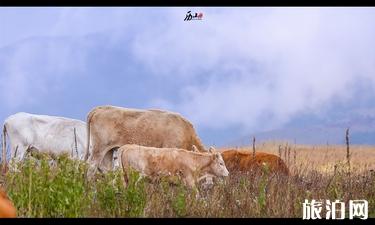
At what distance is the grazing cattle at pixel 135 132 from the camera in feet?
43.6

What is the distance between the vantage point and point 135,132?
44.3 ft

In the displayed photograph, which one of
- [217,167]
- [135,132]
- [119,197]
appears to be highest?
[135,132]

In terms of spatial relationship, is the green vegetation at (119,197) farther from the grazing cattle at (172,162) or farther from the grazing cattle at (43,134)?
the grazing cattle at (43,134)

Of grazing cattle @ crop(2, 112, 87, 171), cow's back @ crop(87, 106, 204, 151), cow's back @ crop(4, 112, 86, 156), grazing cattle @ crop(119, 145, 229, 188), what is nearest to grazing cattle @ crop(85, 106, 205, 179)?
cow's back @ crop(87, 106, 204, 151)

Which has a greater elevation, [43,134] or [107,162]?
[43,134]

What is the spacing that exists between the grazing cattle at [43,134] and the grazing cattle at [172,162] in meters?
3.11

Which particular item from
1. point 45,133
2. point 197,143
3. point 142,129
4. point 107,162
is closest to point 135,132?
point 142,129

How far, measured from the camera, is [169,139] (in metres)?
13.2

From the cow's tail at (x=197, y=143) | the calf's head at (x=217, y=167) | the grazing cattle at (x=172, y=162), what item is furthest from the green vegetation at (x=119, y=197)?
the cow's tail at (x=197, y=143)

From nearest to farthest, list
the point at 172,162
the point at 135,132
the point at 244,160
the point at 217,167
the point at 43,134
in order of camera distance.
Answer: the point at 172,162 < the point at 217,167 < the point at 135,132 < the point at 244,160 < the point at 43,134

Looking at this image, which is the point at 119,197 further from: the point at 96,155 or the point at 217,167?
the point at 96,155

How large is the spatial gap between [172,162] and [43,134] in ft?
14.9
